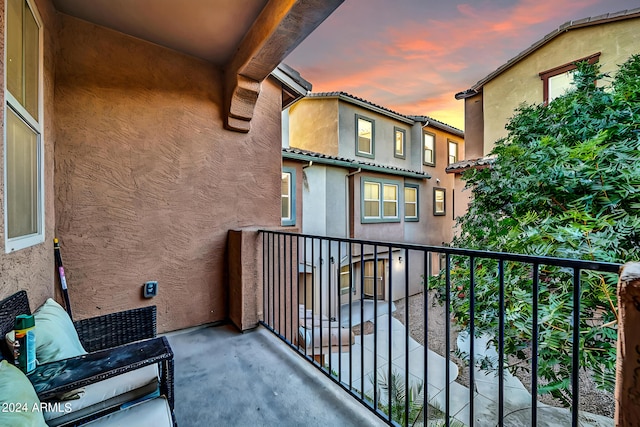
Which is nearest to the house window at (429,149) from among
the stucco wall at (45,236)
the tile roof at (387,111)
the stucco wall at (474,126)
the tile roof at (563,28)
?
the tile roof at (387,111)

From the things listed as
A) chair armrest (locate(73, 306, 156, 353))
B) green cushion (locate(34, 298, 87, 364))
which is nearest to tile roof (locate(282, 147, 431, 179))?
chair armrest (locate(73, 306, 156, 353))

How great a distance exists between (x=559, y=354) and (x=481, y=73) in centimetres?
647

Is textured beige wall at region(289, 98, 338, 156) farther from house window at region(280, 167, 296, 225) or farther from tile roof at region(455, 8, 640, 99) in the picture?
tile roof at region(455, 8, 640, 99)

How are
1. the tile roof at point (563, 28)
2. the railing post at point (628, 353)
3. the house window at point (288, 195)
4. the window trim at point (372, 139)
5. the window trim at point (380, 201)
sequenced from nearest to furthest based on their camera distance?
the railing post at point (628, 353)
the tile roof at point (563, 28)
the house window at point (288, 195)
the window trim at point (380, 201)
the window trim at point (372, 139)

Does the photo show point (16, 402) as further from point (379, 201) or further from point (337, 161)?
point (379, 201)

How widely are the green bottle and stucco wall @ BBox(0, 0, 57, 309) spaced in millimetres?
242

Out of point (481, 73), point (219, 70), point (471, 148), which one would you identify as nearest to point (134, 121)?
point (219, 70)

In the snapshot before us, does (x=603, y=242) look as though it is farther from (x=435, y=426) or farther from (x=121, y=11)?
(x=121, y=11)

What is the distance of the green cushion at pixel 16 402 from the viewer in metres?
0.67

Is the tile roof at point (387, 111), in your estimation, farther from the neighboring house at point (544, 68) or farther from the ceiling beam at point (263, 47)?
the ceiling beam at point (263, 47)

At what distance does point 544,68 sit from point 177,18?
23.5 ft

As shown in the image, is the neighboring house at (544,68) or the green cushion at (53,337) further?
the neighboring house at (544,68)

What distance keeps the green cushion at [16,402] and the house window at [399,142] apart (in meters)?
9.98

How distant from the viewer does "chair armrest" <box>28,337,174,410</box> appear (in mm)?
1001
